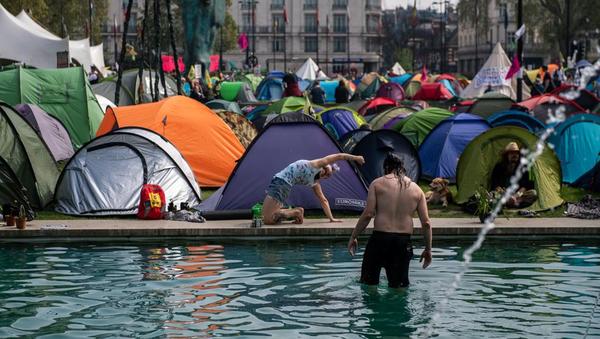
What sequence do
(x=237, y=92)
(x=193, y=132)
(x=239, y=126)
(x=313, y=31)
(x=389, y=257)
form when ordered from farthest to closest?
1. (x=313, y=31)
2. (x=237, y=92)
3. (x=239, y=126)
4. (x=193, y=132)
5. (x=389, y=257)

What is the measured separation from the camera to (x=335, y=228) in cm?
1661

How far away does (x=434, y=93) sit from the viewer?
54188 mm

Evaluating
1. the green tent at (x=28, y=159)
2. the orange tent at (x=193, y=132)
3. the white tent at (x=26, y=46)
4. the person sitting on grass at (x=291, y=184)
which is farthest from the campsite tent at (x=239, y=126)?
the white tent at (x=26, y=46)

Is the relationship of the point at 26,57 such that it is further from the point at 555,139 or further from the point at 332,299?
the point at 332,299

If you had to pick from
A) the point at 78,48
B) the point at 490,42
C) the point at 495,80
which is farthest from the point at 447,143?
the point at 490,42

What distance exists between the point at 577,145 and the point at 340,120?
7.18 meters

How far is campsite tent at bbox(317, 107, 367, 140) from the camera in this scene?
90.2 feet

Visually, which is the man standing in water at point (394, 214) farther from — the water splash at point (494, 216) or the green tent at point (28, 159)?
the green tent at point (28, 159)

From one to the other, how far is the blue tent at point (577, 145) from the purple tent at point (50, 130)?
34.4 ft

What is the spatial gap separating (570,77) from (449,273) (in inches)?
1472

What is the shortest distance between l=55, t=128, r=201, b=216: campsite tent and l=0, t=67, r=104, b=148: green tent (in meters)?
8.19

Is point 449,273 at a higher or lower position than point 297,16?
lower

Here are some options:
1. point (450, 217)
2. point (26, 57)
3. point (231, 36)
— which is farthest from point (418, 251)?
point (231, 36)

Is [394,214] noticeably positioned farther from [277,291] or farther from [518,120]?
[518,120]
